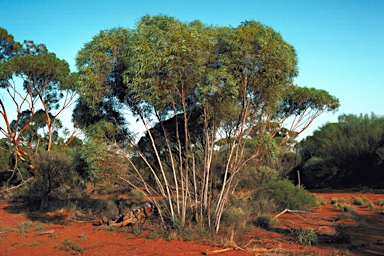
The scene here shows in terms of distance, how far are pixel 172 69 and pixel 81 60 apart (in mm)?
3795

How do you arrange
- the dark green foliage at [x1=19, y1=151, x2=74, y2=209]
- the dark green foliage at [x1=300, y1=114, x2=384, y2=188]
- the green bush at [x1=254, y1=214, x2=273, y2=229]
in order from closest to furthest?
the green bush at [x1=254, y1=214, x2=273, y2=229] → the dark green foliage at [x1=19, y1=151, x2=74, y2=209] → the dark green foliage at [x1=300, y1=114, x2=384, y2=188]

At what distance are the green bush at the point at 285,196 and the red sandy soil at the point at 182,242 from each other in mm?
720

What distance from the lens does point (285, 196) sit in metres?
18.0

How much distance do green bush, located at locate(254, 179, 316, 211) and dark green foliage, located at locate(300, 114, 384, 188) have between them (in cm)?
1139

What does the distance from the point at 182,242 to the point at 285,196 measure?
8250mm

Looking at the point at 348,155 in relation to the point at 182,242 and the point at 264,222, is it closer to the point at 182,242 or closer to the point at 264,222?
the point at 264,222

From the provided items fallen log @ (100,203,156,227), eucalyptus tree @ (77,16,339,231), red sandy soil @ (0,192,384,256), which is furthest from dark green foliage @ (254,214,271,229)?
fallen log @ (100,203,156,227)

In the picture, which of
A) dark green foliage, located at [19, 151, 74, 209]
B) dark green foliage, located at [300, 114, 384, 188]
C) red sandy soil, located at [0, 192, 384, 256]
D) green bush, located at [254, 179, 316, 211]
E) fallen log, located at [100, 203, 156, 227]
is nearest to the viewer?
red sandy soil, located at [0, 192, 384, 256]

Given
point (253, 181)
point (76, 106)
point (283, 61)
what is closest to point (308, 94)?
point (253, 181)

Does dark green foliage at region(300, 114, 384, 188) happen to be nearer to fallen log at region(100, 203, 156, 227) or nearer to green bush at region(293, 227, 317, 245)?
green bush at region(293, 227, 317, 245)

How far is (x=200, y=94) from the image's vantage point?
1170 cm

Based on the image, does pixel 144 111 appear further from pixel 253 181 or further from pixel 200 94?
pixel 253 181

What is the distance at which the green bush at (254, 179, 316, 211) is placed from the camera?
17.8 m

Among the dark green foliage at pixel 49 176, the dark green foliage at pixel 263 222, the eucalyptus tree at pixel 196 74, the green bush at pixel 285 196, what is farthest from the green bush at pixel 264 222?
the dark green foliage at pixel 49 176
